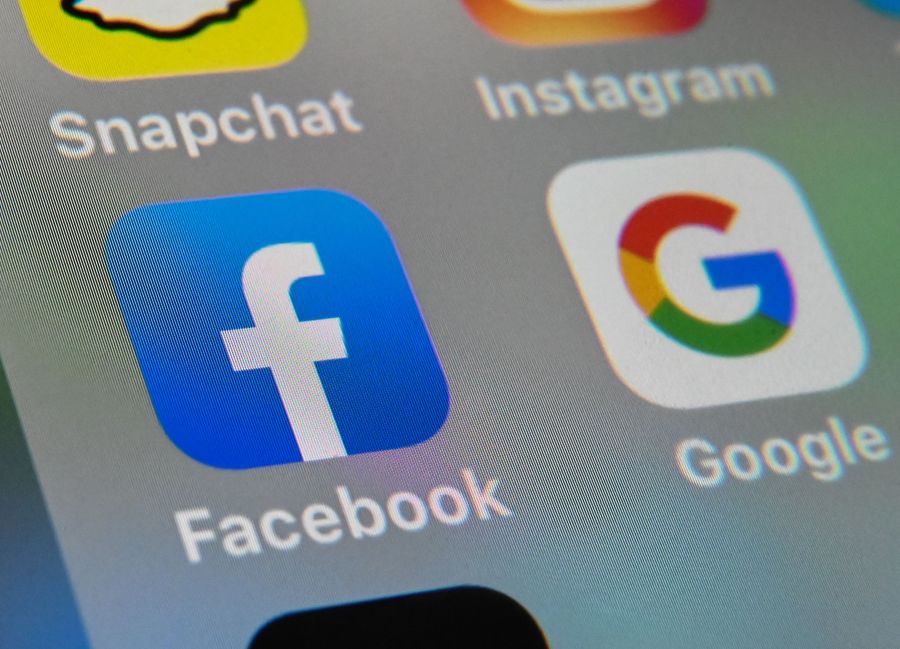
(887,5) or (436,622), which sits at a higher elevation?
(887,5)

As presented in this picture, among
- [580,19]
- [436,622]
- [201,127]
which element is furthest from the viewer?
[580,19]

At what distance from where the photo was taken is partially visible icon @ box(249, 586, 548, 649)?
0.98 meters

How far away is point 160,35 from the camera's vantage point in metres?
1.14

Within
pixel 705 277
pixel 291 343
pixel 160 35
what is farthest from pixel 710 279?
pixel 160 35

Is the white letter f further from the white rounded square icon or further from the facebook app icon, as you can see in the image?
the white rounded square icon

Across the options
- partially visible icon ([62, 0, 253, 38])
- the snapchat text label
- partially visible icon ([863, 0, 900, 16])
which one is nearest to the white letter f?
the snapchat text label

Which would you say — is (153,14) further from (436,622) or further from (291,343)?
(436,622)

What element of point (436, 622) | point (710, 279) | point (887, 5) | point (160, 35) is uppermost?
point (160, 35)

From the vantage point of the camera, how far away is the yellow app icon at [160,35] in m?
1.12

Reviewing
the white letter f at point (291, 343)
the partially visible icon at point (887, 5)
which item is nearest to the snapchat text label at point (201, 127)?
the white letter f at point (291, 343)

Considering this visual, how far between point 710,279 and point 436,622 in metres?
0.40

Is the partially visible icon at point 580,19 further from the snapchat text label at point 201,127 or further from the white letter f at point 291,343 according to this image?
the white letter f at point 291,343

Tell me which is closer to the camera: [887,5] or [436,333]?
[436,333]

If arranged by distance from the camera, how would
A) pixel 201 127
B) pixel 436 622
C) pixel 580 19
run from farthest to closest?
pixel 580 19, pixel 201 127, pixel 436 622
